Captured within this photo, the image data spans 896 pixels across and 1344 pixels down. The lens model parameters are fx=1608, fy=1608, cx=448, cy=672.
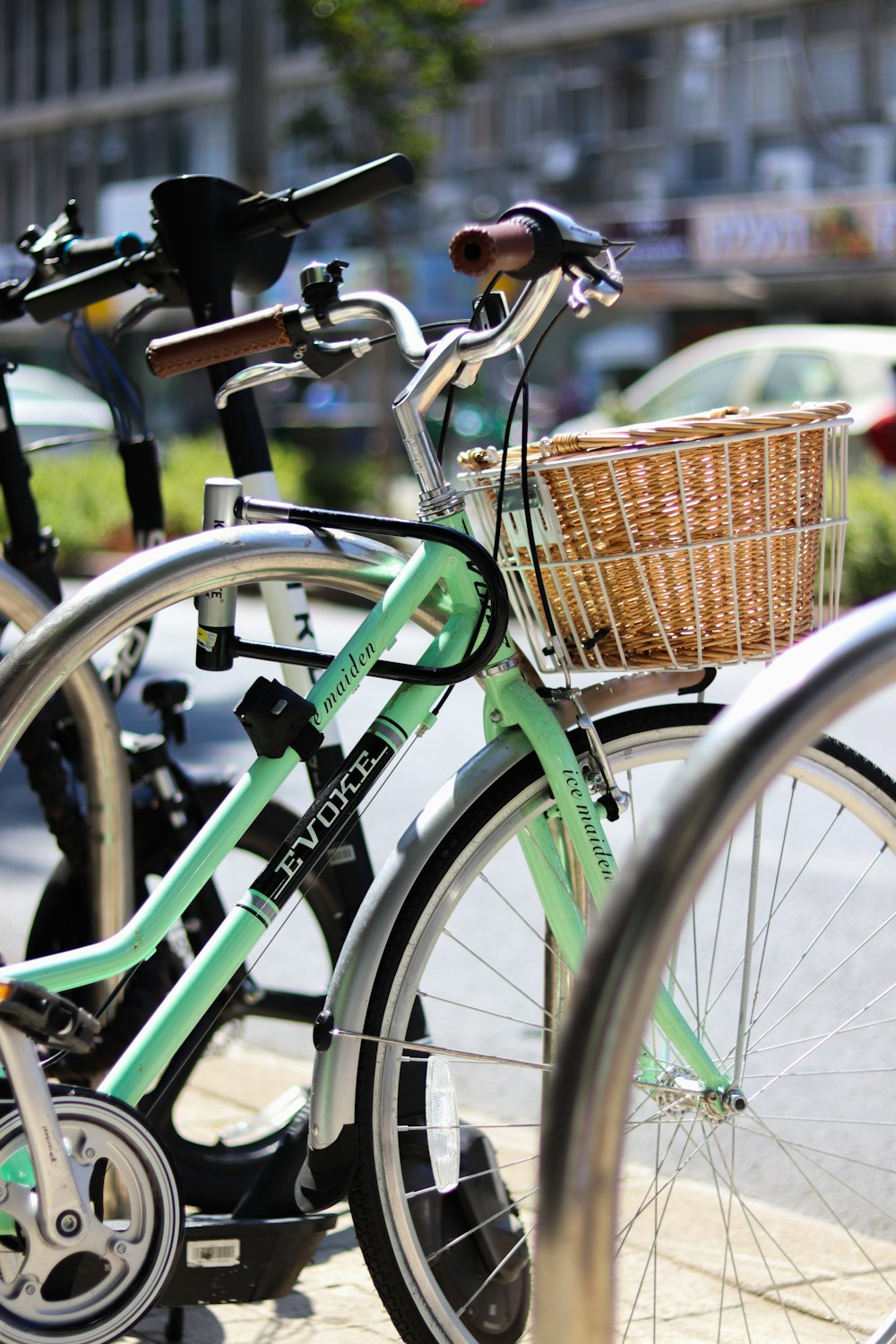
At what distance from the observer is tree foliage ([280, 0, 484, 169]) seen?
15586 millimetres

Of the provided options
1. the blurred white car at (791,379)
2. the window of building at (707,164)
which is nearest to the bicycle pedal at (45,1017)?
the blurred white car at (791,379)

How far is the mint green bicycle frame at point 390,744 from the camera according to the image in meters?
1.80

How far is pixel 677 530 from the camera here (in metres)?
1.82

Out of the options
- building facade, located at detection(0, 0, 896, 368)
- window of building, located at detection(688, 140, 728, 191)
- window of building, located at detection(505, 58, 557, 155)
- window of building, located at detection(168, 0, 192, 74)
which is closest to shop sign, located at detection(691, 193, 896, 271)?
building facade, located at detection(0, 0, 896, 368)

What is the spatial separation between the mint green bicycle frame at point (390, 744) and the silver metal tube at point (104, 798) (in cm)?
51

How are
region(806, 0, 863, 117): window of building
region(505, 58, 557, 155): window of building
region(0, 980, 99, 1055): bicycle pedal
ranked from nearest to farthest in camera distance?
region(0, 980, 99, 1055): bicycle pedal < region(806, 0, 863, 117): window of building < region(505, 58, 557, 155): window of building

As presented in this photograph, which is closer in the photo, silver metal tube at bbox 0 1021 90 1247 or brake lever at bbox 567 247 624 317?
silver metal tube at bbox 0 1021 90 1247

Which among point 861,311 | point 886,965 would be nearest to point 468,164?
point 861,311

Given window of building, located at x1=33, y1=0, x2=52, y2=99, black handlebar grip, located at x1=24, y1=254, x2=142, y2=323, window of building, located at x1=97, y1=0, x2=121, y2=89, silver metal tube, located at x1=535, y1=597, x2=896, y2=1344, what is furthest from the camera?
window of building, located at x1=33, y1=0, x2=52, y2=99

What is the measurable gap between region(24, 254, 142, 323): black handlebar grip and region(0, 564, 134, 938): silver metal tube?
0.48 metres

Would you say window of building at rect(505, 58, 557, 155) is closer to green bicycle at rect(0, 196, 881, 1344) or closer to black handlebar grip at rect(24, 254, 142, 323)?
black handlebar grip at rect(24, 254, 142, 323)

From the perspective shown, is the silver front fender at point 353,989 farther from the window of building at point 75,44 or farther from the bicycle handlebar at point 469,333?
the window of building at point 75,44

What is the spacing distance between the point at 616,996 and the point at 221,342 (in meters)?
1.12

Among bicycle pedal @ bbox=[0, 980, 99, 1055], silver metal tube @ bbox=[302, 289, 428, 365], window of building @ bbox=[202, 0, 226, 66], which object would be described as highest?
window of building @ bbox=[202, 0, 226, 66]
